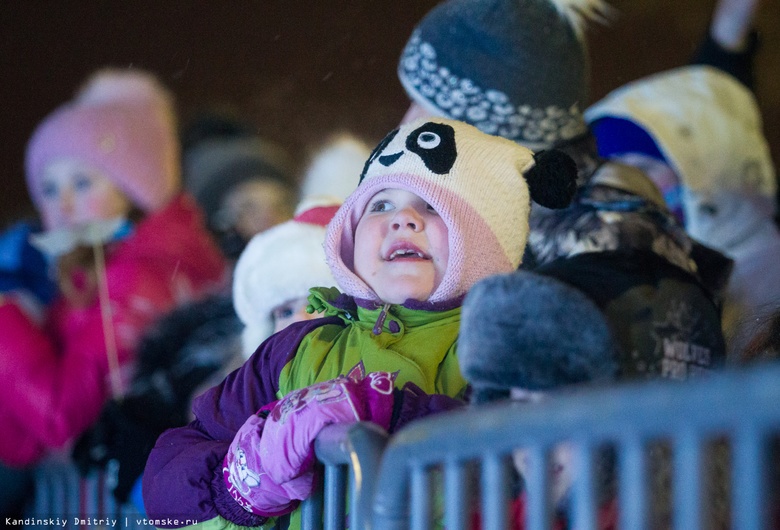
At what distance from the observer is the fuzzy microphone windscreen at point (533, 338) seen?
84 centimetres

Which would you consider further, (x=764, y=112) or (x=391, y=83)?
(x=764, y=112)

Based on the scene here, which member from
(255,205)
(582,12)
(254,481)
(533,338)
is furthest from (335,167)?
(533,338)

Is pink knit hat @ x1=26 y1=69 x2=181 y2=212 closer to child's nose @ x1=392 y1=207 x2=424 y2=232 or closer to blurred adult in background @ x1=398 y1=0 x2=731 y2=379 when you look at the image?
blurred adult in background @ x1=398 y1=0 x2=731 y2=379

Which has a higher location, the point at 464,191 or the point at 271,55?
the point at 271,55

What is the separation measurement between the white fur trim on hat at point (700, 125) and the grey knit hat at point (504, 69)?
0.41 metres

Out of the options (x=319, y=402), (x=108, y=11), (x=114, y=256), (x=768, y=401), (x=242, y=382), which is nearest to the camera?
(x=768, y=401)

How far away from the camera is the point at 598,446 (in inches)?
22.3

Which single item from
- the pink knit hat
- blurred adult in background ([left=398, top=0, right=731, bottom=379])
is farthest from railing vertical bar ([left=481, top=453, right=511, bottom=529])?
the pink knit hat

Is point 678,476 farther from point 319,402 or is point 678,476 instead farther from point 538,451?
point 319,402

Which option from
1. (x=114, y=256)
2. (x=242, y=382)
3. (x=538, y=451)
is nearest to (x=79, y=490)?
(x=114, y=256)

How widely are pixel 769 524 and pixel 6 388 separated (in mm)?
2148

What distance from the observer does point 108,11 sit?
281cm

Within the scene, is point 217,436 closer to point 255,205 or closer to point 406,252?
point 406,252

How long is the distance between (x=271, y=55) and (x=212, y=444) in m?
1.58
